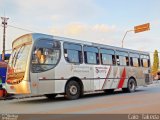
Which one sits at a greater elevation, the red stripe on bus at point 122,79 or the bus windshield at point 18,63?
the bus windshield at point 18,63

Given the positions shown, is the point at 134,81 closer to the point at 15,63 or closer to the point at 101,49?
the point at 101,49

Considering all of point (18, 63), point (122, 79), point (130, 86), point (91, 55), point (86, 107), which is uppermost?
point (91, 55)

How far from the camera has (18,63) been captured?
13508 millimetres

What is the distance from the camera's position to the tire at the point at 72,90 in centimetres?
1444

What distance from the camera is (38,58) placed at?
13.2 metres

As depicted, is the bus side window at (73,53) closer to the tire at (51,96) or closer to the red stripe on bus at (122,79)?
the tire at (51,96)

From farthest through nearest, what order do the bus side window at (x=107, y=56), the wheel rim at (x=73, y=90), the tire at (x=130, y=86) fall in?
the tire at (x=130, y=86), the bus side window at (x=107, y=56), the wheel rim at (x=73, y=90)

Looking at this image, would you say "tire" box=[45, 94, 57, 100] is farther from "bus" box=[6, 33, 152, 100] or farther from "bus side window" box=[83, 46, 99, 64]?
"bus side window" box=[83, 46, 99, 64]

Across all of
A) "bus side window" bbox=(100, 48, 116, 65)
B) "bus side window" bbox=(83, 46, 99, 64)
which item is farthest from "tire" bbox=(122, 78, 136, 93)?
"bus side window" bbox=(83, 46, 99, 64)

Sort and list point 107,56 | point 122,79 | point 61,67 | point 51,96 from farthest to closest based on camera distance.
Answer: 1. point 122,79
2. point 107,56
3. point 51,96
4. point 61,67

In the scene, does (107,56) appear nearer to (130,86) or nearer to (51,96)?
(130,86)

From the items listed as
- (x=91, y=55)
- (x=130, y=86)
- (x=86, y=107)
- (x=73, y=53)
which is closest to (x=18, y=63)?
(x=73, y=53)

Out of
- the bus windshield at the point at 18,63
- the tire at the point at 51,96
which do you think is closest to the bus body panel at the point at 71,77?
the bus windshield at the point at 18,63

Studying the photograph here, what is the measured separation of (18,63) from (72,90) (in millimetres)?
3070
